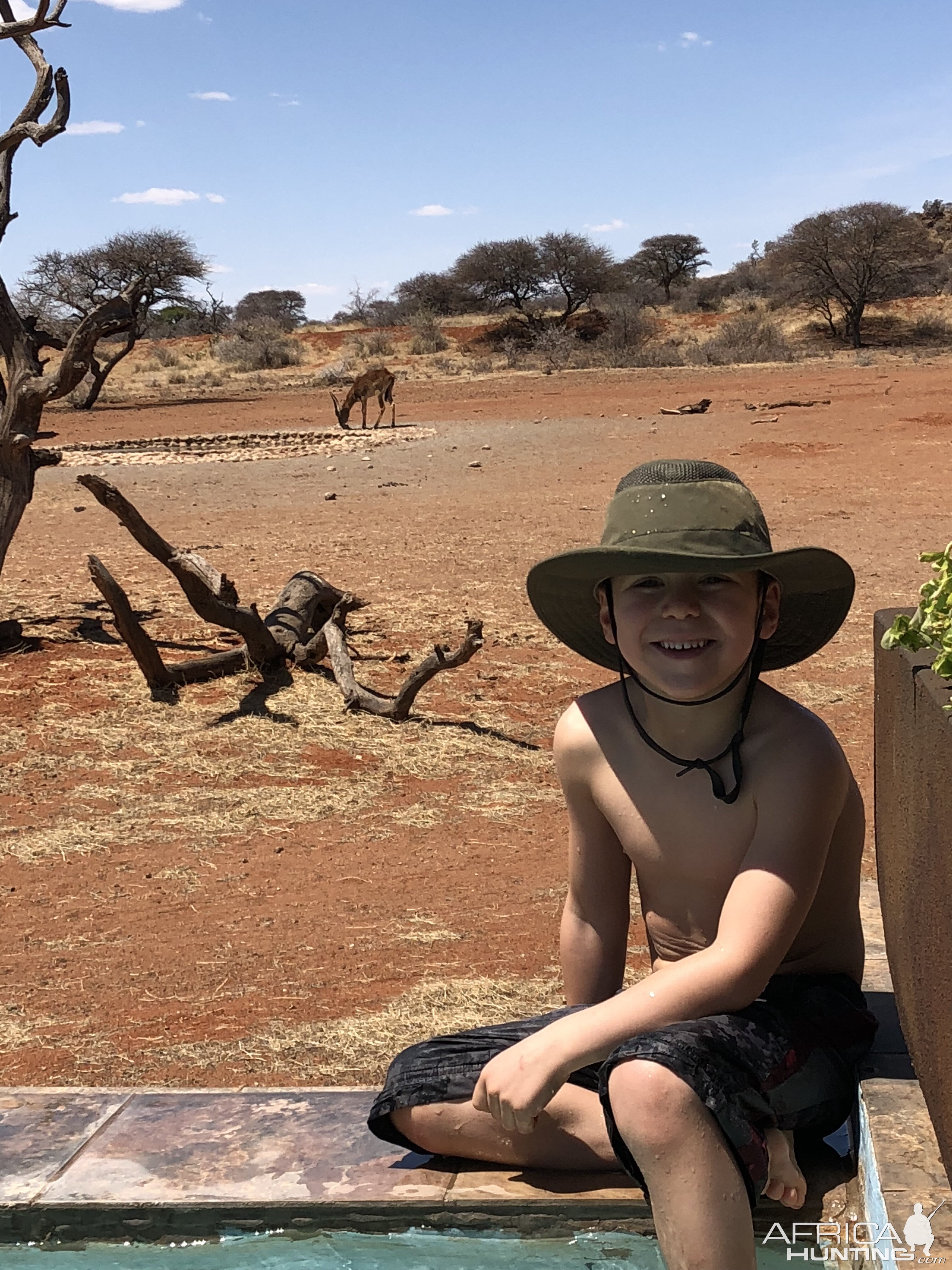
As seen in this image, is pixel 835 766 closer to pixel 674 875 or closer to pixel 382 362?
pixel 674 875

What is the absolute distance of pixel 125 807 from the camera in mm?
5559

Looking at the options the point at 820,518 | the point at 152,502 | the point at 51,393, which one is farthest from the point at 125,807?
the point at 152,502

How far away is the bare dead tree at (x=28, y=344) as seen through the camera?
7.73m

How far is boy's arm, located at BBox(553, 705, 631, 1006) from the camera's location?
7.97 feet

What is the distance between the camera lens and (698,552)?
7.20 ft

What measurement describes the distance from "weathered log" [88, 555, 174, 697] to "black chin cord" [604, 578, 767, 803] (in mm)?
4686

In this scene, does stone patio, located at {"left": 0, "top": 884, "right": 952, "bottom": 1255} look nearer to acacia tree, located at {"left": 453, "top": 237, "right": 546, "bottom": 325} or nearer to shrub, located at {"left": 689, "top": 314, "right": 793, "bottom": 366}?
shrub, located at {"left": 689, "top": 314, "right": 793, "bottom": 366}

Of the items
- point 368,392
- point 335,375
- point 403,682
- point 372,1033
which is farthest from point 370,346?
point 372,1033

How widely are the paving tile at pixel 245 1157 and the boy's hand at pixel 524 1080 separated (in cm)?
36

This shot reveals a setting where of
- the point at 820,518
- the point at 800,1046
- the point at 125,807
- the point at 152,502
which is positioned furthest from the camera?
the point at 152,502

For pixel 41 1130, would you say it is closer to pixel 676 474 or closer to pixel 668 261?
pixel 676 474

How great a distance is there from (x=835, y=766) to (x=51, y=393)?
21.5 feet

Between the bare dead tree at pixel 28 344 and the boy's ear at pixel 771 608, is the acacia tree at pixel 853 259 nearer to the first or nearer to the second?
the bare dead tree at pixel 28 344

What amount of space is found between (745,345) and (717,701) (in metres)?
29.5
